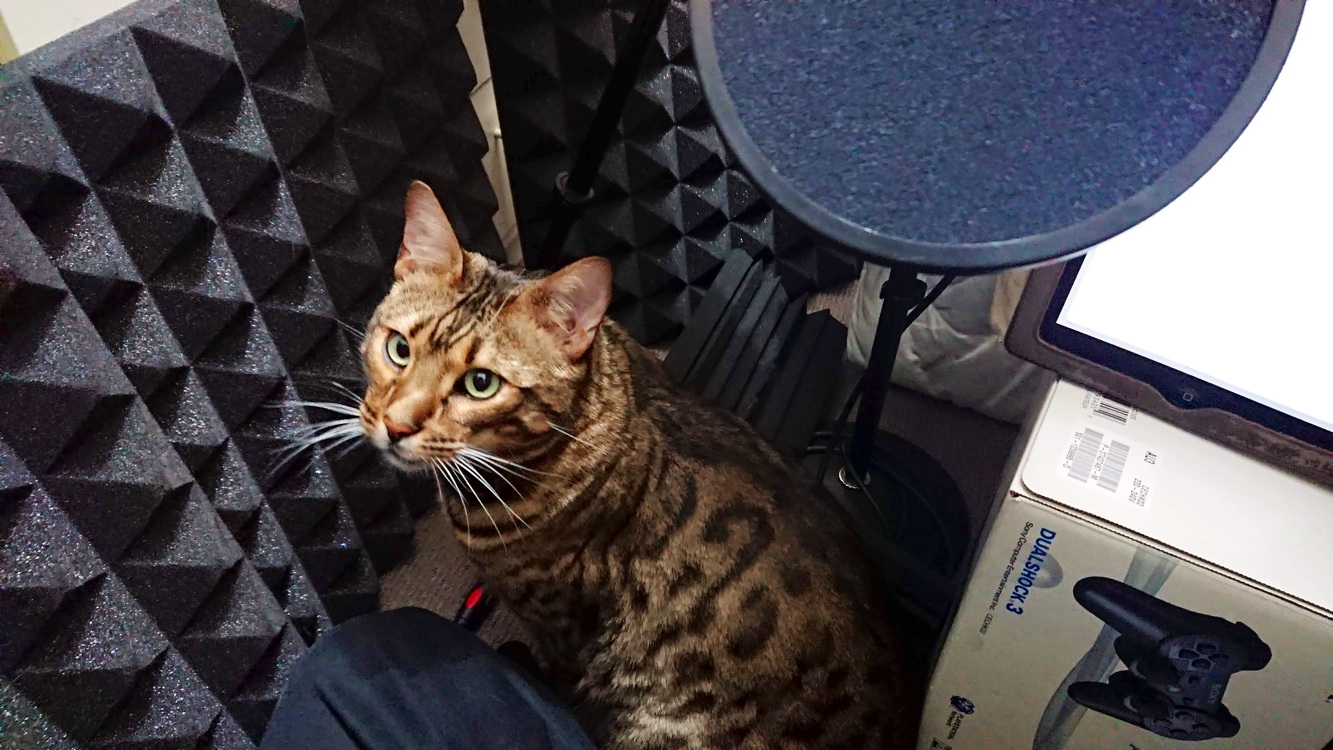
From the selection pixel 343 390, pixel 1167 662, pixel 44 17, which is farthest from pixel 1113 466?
pixel 44 17

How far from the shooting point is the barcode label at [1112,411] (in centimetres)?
79

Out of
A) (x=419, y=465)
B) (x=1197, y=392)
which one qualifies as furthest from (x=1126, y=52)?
(x=419, y=465)

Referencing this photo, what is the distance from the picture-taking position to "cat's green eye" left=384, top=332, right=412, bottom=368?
2.69 ft

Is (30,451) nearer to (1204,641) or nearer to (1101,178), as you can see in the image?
(1101,178)

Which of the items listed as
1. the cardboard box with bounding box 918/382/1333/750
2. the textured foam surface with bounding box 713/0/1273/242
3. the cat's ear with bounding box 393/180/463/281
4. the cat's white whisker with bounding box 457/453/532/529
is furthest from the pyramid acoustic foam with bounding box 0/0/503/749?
the cardboard box with bounding box 918/382/1333/750

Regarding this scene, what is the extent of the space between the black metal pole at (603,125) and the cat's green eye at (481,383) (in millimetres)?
248

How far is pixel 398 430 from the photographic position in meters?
0.78

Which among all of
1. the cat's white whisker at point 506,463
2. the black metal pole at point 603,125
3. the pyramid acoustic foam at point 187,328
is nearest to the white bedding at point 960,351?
the black metal pole at point 603,125

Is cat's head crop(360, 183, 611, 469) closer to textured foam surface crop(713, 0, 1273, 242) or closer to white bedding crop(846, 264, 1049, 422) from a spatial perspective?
textured foam surface crop(713, 0, 1273, 242)

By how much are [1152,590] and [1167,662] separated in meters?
0.11

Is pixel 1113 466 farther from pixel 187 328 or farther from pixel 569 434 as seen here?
pixel 187 328

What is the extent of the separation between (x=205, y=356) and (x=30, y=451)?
192 mm

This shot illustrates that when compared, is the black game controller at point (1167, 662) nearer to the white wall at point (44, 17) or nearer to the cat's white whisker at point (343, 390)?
the cat's white whisker at point (343, 390)

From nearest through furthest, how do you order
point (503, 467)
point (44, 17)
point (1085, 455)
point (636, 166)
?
point (44, 17)
point (1085, 455)
point (503, 467)
point (636, 166)
